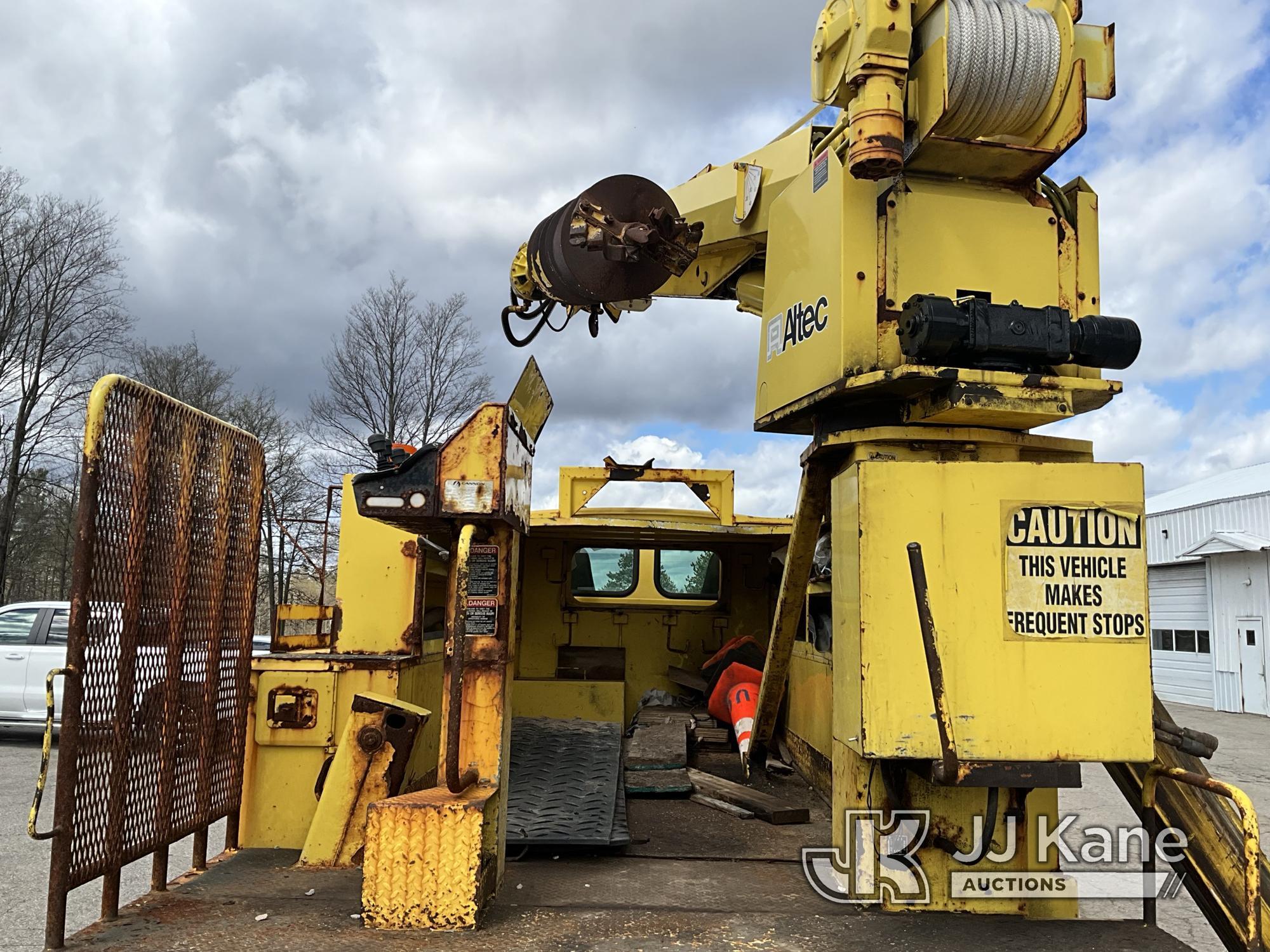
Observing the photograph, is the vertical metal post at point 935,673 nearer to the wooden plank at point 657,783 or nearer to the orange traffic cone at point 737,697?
the wooden plank at point 657,783


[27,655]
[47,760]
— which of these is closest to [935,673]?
[47,760]

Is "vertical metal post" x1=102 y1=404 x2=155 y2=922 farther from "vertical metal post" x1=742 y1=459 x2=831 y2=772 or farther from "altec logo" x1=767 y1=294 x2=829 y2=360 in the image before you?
"vertical metal post" x1=742 y1=459 x2=831 y2=772

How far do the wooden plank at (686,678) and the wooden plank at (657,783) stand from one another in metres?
1.88

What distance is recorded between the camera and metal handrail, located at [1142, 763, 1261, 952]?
266cm

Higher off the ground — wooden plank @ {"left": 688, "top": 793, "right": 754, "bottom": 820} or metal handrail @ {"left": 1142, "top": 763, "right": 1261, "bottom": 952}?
metal handrail @ {"left": 1142, "top": 763, "right": 1261, "bottom": 952}

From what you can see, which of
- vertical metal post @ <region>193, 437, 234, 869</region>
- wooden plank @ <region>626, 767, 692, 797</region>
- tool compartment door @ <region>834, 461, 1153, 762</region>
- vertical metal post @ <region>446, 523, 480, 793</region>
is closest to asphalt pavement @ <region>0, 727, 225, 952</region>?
vertical metal post @ <region>193, 437, 234, 869</region>

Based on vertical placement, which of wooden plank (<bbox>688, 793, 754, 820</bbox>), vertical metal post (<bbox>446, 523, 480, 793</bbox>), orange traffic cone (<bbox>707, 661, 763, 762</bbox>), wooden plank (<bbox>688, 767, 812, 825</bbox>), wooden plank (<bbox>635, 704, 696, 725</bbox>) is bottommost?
wooden plank (<bbox>688, 793, 754, 820</bbox>)

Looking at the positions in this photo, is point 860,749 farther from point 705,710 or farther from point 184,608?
point 705,710

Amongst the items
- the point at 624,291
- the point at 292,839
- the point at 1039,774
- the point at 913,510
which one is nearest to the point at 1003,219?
the point at 913,510

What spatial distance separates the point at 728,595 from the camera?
838 centimetres

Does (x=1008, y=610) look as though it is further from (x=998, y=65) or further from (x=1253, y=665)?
(x=1253, y=665)

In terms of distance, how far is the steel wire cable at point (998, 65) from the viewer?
336 centimetres

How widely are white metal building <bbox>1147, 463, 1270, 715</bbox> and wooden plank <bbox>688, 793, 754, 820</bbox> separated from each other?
47.6 feet

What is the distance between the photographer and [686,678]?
25.9ft
